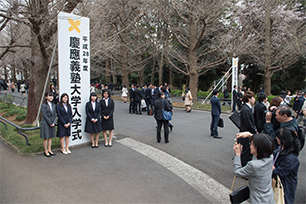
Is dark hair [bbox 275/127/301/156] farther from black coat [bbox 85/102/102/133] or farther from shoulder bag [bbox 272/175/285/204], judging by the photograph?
black coat [bbox 85/102/102/133]

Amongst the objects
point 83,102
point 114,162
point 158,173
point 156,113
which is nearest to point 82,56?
point 83,102

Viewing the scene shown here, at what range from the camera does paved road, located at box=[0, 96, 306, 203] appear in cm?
410

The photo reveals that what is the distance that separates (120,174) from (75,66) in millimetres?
3880

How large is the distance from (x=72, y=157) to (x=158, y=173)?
2600 millimetres

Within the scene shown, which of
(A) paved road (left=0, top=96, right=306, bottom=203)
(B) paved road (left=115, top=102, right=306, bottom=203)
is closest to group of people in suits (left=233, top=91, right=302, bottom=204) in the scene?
(A) paved road (left=0, top=96, right=306, bottom=203)

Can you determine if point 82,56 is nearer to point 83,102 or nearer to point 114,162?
point 83,102

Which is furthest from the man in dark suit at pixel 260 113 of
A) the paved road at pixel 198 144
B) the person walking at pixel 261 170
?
the person walking at pixel 261 170

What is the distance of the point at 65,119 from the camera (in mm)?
6238

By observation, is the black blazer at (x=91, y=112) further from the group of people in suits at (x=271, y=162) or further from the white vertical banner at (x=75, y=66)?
the group of people in suits at (x=271, y=162)

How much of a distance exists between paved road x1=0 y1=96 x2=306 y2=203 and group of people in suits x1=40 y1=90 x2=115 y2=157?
42 cm

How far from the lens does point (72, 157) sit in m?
6.10

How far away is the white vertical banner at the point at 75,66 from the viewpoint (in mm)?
6695

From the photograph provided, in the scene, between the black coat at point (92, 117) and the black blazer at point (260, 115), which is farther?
the black coat at point (92, 117)

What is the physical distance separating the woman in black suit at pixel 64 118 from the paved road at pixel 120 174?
1.96ft
